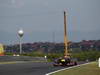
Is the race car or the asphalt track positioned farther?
the race car

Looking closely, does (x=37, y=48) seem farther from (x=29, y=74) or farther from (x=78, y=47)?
(x=29, y=74)

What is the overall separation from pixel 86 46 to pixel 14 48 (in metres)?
24.7

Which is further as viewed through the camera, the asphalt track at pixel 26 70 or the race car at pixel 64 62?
the race car at pixel 64 62

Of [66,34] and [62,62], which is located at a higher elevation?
[66,34]

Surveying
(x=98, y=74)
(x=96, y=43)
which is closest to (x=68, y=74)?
(x=98, y=74)

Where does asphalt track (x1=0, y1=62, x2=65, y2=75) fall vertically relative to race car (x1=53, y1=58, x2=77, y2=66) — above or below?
below

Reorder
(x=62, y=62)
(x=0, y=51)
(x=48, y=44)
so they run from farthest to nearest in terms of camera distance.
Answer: (x=48, y=44) < (x=0, y=51) < (x=62, y=62)

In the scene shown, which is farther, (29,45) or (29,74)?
(29,45)

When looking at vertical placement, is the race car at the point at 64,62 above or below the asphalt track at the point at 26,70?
above

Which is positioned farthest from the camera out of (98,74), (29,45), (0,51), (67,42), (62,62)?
(29,45)

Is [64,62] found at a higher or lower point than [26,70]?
higher

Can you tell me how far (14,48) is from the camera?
109 meters

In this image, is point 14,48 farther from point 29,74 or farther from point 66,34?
point 29,74

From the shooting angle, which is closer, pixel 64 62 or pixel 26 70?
pixel 26 70
